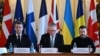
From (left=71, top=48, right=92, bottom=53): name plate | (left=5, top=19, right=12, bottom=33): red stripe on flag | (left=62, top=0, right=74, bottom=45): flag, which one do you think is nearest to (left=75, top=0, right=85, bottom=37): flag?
(left=62, top=0, right=74, bottom=45): flag

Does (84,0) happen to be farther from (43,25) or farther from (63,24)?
(43,25)

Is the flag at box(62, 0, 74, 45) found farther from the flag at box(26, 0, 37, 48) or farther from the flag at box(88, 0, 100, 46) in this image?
the flag at box(26, 0, 37, 48)

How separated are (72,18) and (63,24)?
293 mm

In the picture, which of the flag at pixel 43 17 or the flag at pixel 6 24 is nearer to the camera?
the flag at pixel 6 24

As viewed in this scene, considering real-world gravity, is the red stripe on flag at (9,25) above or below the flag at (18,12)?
below

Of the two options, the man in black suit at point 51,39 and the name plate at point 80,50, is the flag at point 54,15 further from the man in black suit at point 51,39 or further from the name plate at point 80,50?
the name plate at point 80,50

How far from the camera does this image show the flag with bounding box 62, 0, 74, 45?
18.8 feet

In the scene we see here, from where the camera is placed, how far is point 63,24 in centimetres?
585

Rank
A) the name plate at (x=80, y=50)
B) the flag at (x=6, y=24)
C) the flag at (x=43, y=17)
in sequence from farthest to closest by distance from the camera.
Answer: the flag at (x=43, y=17) < the flag at (x=6, y=24) < the name plate at (x=80, y=50)

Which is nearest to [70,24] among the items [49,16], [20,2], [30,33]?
[49,16]

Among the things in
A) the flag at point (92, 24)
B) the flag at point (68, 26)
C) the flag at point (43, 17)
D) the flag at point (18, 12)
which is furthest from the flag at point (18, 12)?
the flag at point (92, 24)

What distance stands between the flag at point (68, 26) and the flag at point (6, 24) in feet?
4.74

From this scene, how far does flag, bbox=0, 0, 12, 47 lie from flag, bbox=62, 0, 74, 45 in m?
1.44

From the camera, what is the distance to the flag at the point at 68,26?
18.8 ft
